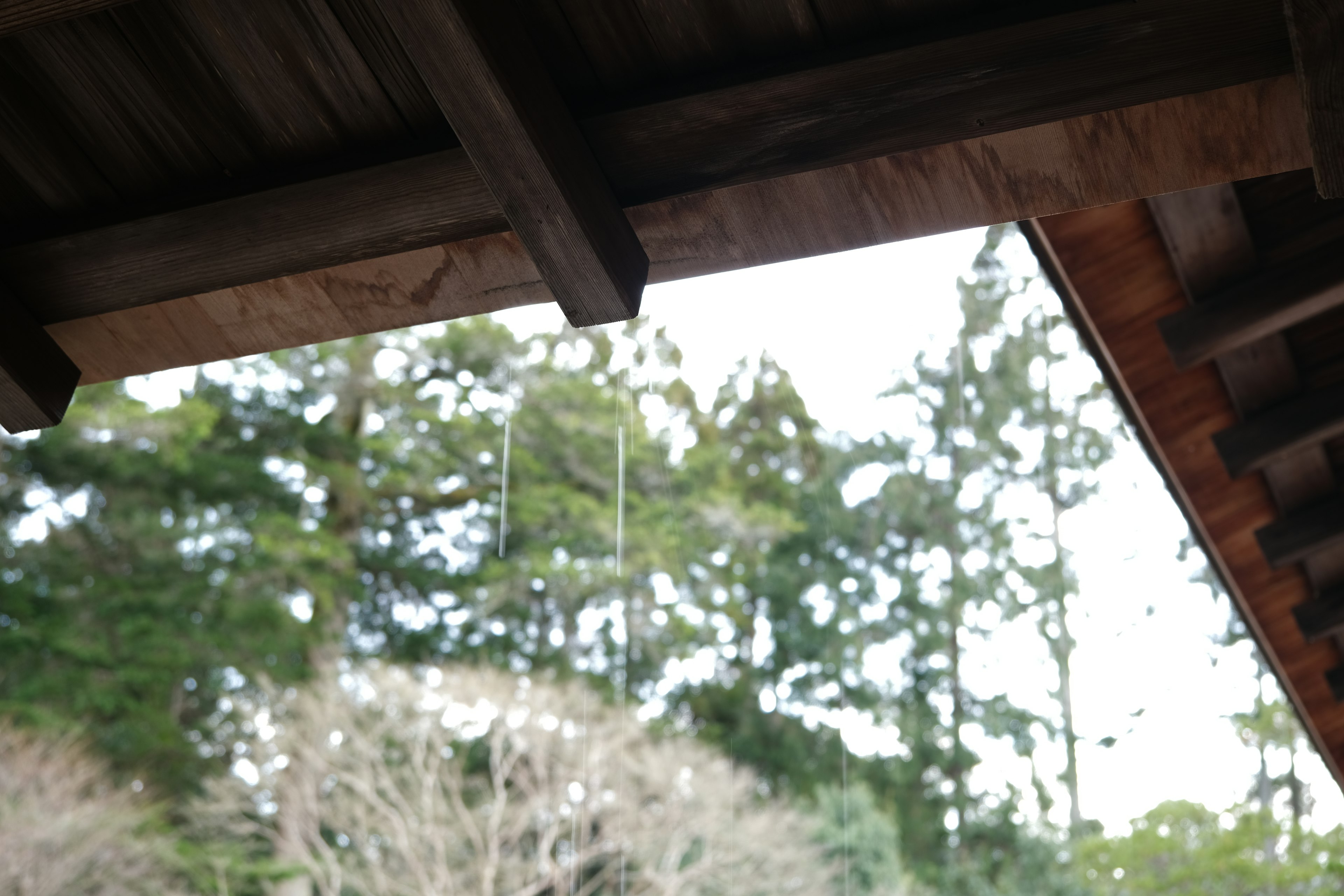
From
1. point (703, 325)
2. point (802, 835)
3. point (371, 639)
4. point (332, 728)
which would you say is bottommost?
point (802, 835)

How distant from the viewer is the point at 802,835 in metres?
9.77

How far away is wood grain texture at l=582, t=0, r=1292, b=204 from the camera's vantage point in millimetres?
856

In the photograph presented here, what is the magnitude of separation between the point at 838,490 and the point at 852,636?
5.66 ft

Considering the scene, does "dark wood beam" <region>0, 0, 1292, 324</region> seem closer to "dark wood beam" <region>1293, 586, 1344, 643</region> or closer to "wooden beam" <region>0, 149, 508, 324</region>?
"wooden beam" <region>0, 149, 508, 324</region>

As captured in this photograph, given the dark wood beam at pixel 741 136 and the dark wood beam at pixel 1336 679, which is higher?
the dark wood beam at pixel 741 136

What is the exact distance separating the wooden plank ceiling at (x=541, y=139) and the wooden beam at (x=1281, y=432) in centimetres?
81

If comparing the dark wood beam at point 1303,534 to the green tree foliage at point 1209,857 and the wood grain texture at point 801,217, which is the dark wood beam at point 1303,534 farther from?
the green tree foliage at point 1209,857

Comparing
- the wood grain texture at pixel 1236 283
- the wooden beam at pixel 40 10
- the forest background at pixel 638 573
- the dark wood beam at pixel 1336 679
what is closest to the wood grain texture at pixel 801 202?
the wooden beam at pixel 40 10

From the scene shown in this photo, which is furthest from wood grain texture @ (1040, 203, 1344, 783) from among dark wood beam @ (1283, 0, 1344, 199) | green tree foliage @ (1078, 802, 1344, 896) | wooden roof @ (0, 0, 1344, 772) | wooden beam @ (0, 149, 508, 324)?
green tree foliage @ (1078, 802, 1344, 896)

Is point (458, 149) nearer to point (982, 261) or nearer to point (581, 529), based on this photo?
point (581, 529)

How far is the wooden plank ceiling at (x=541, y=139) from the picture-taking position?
886mm

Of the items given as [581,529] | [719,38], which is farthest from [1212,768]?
[719,38]

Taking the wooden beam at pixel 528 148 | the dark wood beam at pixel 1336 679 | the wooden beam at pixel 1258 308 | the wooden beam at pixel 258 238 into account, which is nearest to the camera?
the wooden beam at pixel 528 148

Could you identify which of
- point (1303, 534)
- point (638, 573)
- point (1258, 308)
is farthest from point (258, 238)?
point (638, 573)
